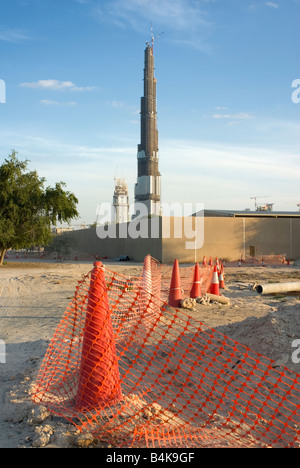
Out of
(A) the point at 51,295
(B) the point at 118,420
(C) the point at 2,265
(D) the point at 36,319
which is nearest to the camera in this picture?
(B) the point at 118,420

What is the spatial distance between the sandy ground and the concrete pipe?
188 mm

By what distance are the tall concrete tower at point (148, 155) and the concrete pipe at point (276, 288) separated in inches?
3497

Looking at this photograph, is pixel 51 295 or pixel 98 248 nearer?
pixel 51 295

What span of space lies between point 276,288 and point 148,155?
91922mm

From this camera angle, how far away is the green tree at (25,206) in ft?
81.2

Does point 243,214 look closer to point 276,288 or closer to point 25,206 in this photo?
point 25,206

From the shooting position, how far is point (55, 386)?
4.51 metres

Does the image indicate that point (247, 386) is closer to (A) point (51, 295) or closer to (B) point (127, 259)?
(A) point (51, 295)

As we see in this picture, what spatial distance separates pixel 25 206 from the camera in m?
25.4

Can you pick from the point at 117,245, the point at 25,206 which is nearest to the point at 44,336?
the point at 25,206

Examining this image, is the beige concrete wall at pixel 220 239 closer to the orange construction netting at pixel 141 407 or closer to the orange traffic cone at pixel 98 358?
the orange construction netting at pixel 141 407

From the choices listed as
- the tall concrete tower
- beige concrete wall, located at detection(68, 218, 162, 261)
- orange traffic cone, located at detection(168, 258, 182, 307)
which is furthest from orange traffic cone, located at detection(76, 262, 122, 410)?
the tall concrete tower
